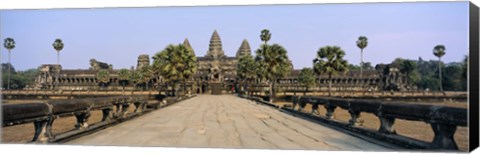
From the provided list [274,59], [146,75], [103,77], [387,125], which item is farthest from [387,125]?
[103,77]

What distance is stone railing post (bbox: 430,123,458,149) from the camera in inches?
249

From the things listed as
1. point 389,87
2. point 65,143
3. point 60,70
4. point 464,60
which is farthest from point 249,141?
point 60,70

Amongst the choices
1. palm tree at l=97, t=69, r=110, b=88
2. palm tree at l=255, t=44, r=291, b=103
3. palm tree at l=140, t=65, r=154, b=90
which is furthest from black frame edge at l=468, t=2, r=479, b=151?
palm tree at l=97, t=69, r=110, b=88

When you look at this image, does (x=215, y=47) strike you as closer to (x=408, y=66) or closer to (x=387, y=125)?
(x=408, y=66)

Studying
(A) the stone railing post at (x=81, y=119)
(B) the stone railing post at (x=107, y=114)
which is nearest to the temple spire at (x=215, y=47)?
(B) the stone railing post at (x=107, y=114)

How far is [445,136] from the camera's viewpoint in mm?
6367

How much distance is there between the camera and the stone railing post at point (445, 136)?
6320mm

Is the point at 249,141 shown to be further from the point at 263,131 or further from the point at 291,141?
the point at 263,131

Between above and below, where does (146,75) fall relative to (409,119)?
above

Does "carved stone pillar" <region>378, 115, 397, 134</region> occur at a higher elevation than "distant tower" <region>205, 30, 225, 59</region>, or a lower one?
lower

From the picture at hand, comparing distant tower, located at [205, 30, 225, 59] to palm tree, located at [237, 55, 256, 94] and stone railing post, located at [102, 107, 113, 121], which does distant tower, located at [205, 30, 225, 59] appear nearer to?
palm tree, located at [237, 55, 256, 94]

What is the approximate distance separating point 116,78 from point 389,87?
2993 inches

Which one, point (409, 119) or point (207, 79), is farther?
point (207, 79)

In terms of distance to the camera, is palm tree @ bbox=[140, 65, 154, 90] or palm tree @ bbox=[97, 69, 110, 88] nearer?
palm tree @ bbox=[140, 65, 154, 90]
